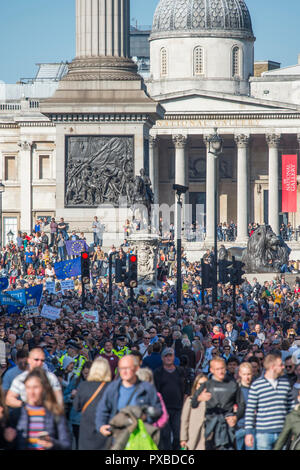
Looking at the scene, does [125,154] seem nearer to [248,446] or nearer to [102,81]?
[102,81]

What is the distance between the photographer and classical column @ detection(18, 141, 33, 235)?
300 ft

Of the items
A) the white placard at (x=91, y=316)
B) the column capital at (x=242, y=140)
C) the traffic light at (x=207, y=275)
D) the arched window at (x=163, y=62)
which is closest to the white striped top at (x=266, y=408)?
the white placard at (x=91, y=316)

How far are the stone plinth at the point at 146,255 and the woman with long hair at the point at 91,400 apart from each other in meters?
26.6

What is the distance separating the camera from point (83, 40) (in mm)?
46344

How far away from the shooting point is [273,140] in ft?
313

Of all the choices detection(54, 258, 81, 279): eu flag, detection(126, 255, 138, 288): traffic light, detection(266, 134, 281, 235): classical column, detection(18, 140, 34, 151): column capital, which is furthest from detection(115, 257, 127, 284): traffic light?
detection(18, 140, 34, 151): column capital

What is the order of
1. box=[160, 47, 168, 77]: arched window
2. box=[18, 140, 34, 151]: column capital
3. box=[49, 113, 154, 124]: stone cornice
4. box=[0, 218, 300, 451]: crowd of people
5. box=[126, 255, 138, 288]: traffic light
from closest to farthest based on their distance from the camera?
box=[0, 218, 300, 451]: crowd of people, box=[126, 255, 138, 288]: traffic light, box=[49, 113, 154, 124]: stone cornice, box=[18, 140, 34, 151]: column capital, box=[160, 47, 168, 77]: arched window

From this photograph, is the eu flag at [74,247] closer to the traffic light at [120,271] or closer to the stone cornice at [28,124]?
the traffic light at [120,271]

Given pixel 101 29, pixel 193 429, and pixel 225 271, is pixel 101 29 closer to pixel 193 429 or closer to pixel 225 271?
pixel 225 271

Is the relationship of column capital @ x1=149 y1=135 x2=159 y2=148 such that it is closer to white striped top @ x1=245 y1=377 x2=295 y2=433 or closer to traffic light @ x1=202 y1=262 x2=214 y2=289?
traffic light @ x1=202 y1=262 x2=214 y2=289

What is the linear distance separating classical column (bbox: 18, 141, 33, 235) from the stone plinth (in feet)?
153

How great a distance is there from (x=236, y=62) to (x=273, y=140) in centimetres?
1047

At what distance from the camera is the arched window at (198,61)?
103312 millimetres
